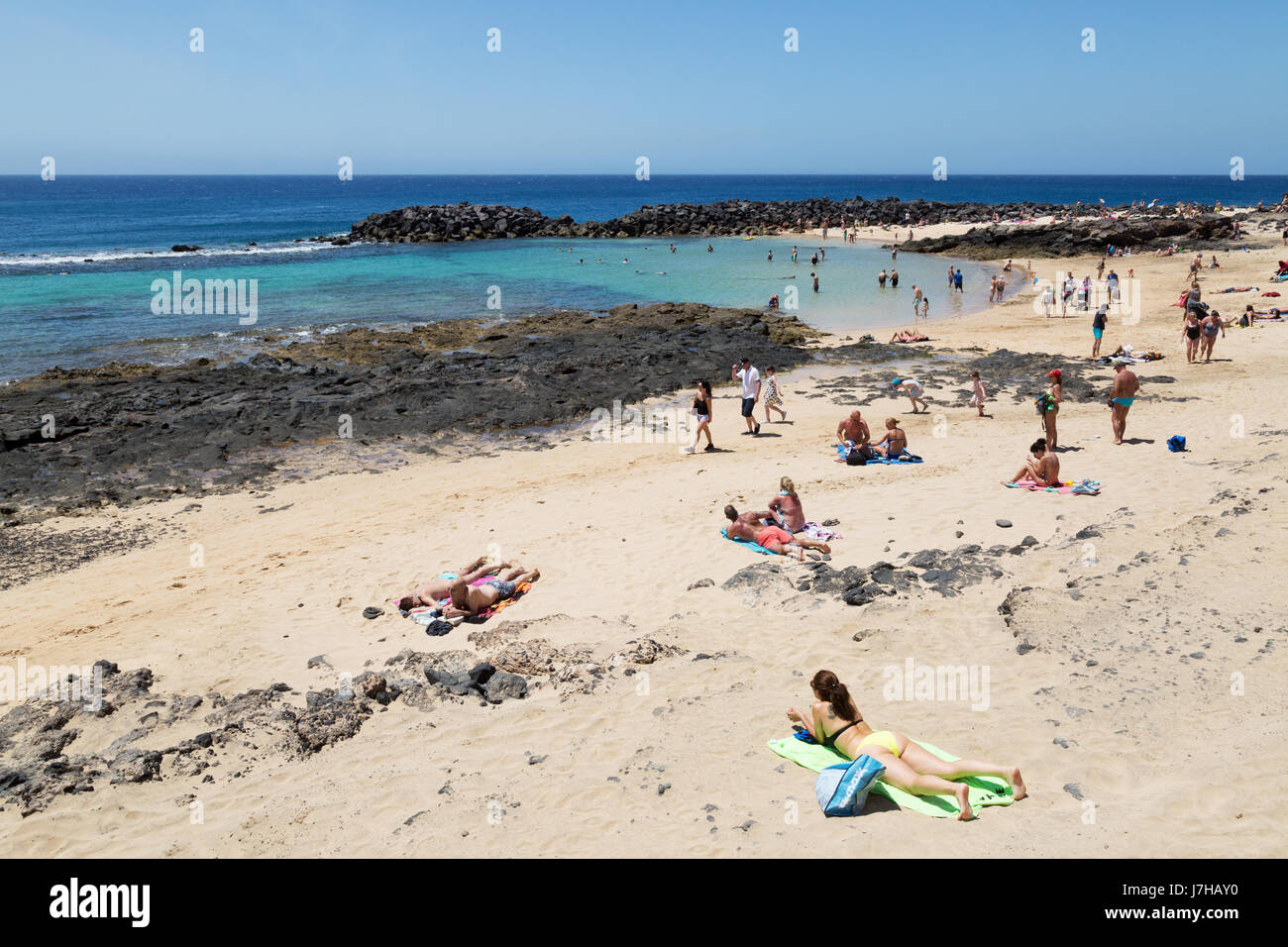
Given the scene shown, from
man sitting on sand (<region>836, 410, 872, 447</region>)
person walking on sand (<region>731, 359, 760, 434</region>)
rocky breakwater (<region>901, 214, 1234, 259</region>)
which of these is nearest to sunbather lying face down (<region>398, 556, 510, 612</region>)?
man sitting on sand (<region>836, 410, 872, 447</region>)

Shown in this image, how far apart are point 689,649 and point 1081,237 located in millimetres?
50102

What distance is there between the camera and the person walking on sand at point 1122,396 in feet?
43.9

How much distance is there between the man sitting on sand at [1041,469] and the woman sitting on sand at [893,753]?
7.29m

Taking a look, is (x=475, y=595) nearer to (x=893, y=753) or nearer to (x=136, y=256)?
(x=893, y=753)

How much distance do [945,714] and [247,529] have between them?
11.0 metres

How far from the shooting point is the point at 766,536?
10484mm

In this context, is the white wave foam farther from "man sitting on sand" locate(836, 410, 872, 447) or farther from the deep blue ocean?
"man sitting on sand" locate(836, 410, 872, 447)

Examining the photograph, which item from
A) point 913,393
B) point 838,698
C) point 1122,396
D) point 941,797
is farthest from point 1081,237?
point 941,797

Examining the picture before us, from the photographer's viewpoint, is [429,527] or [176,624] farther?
[429,527]

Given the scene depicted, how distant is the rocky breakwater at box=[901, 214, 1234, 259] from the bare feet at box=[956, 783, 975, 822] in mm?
48599

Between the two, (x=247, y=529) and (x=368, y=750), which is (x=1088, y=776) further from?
(x=247, y=529)

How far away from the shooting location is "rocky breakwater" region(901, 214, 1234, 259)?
148ft
